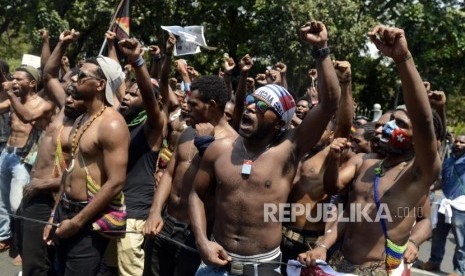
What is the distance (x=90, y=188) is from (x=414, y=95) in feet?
7.18

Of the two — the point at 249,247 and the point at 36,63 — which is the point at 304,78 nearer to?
the point at 36,63

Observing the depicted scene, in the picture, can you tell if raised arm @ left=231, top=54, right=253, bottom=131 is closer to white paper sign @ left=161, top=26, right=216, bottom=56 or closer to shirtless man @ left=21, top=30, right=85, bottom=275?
white paper sign @ left=161, top=26, right=216, bottom=56

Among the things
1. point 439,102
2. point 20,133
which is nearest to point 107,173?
point 439,102

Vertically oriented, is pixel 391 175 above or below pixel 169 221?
above

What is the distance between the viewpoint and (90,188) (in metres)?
4.19

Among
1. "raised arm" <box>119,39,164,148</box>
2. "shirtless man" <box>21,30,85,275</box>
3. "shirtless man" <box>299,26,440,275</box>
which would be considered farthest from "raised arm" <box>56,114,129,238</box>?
"shirtless man" <box>299,26,440,275</box>

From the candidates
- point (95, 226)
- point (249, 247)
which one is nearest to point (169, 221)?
point (95, 226)

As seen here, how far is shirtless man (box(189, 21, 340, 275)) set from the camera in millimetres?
3633

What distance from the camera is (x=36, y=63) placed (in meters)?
7.90

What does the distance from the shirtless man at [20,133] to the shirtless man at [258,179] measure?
345cm

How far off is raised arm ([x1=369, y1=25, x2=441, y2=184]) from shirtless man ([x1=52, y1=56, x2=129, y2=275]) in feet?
6.20

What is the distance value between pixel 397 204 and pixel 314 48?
1051 mm

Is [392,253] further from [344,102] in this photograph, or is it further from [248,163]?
[344,102]

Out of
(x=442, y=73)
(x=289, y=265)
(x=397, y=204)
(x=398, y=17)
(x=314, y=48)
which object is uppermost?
(x=314, y=48)
